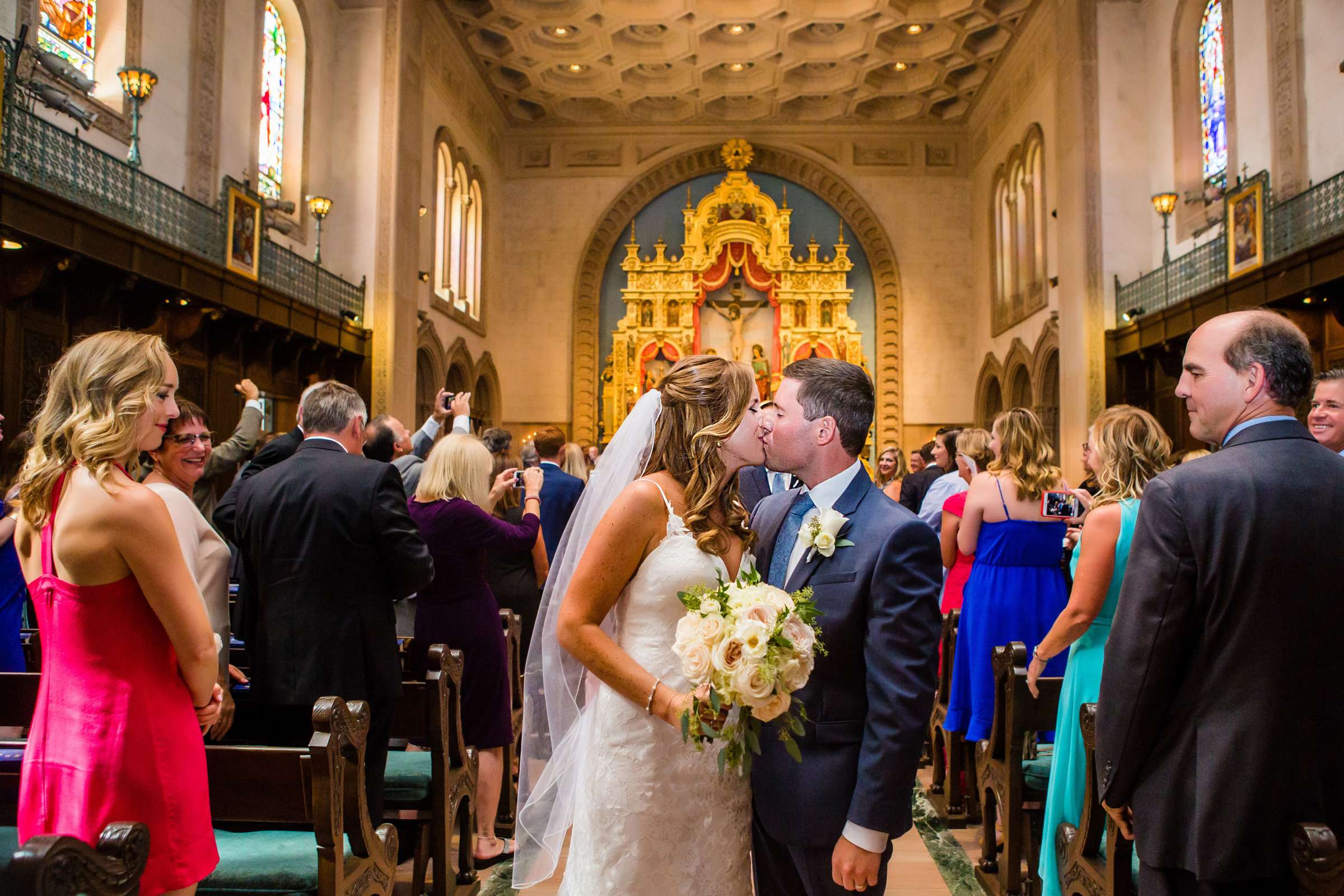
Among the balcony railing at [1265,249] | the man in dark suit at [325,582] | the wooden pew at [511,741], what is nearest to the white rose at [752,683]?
the man in dark suit at [325,582]

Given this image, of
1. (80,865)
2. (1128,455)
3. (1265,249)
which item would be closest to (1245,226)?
(1265,249)

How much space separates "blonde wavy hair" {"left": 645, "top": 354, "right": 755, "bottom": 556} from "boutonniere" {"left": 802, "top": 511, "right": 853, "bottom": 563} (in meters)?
0.28

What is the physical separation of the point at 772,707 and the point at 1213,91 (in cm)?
1334

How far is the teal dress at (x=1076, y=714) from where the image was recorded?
9.37 ft

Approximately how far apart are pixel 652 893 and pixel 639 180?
62.2ft

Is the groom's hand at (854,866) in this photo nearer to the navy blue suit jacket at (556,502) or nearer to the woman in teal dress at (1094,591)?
the woman in teal dress at (1094,591)

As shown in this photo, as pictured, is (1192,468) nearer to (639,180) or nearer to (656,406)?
(656,406)

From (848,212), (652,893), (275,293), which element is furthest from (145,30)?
(848,212)

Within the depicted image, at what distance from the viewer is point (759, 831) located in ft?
7.27

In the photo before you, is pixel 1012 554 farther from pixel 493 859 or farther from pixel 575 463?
pixel 575 463

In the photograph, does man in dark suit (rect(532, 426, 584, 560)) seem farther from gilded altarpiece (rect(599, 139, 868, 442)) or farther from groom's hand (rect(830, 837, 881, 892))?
gilded altarpiece (rect(599, 139, 868, 442))

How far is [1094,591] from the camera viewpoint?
115 inches

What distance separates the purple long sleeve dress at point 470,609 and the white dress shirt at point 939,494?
2.77 m

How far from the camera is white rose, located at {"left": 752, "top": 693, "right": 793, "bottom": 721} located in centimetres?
178
